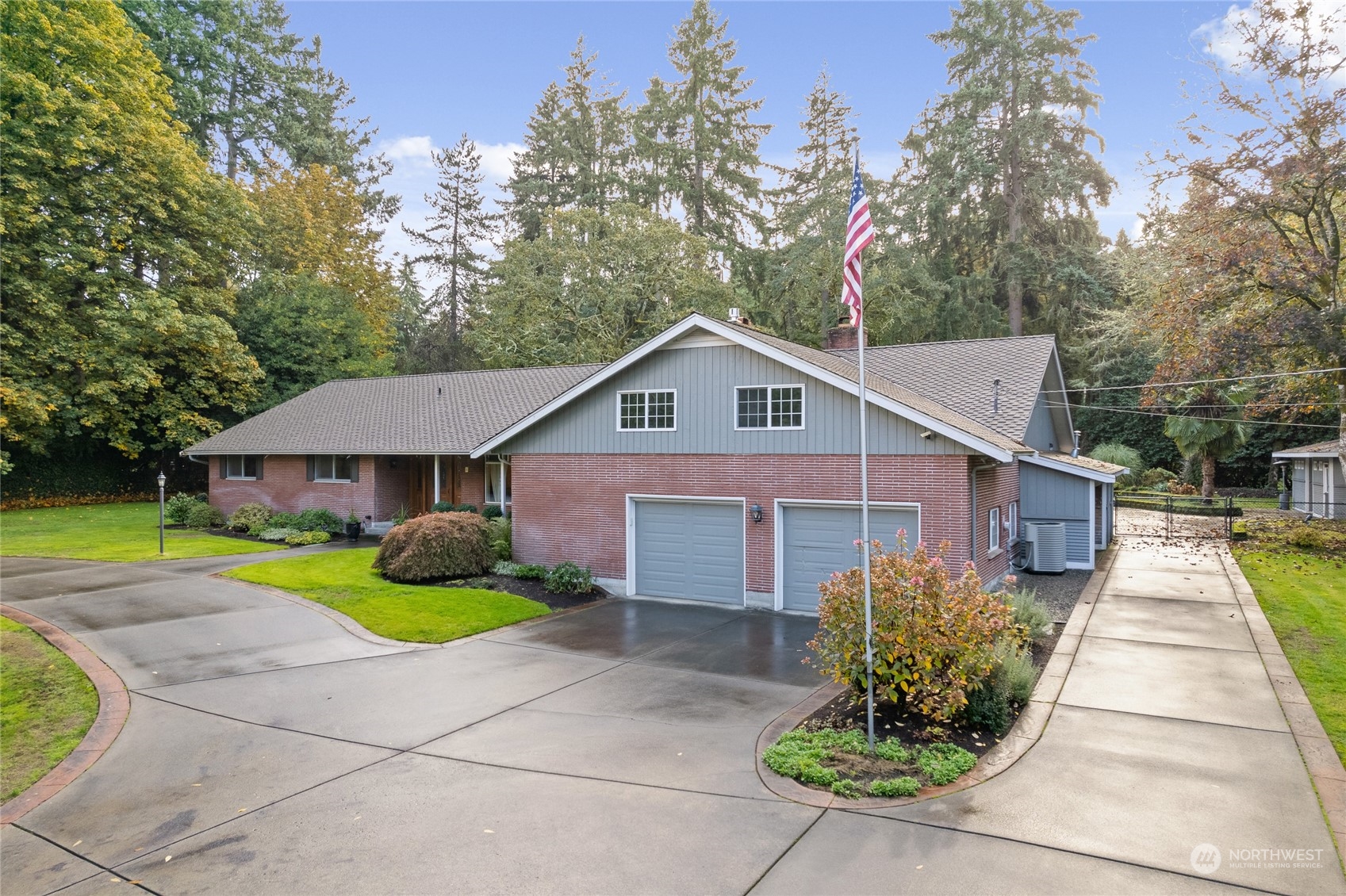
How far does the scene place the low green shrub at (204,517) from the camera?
26094 mm

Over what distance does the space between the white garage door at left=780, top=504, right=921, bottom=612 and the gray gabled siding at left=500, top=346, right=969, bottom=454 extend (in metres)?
1.21

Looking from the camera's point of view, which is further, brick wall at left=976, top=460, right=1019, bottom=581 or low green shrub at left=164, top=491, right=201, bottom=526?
low green shrub at left=164, top=491, right=201, bottom=526

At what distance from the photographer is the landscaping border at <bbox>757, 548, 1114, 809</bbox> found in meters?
6.34

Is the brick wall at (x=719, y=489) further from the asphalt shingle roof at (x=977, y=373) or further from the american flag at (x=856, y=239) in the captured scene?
the american flag at (x=856, y=239)

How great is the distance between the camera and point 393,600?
579 inches

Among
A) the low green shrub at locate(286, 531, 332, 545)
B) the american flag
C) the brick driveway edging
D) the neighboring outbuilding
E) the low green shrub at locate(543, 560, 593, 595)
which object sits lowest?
the brick driveway edging

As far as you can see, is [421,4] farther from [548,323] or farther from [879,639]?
[879,639]

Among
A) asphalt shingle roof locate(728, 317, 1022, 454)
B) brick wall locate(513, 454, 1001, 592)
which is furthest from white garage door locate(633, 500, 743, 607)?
asphalt shingle roof locate(728, 317, 1022, 454)

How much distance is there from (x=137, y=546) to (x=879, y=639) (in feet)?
74.2

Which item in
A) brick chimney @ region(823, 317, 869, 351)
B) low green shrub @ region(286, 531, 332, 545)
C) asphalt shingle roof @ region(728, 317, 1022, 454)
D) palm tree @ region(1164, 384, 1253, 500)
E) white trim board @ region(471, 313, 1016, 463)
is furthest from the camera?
palm tree @ region(1164, 384, 1253, 500)

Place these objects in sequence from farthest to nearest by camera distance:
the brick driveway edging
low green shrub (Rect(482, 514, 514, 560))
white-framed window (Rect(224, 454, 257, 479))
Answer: white-framed window (Rect(224, 454, 257, 479)) < low green shrub (Rect(482, 514, 514, 560)) < the brick driveway edging

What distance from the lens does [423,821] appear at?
602cm

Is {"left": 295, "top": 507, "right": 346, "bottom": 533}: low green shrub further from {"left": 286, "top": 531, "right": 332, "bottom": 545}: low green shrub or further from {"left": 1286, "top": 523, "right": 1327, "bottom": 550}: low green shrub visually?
{"left": 1286, "top": 523, "right": 1327, "bottom": 550}: low green shrub

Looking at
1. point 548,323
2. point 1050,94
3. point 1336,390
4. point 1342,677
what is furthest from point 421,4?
point 1050,94
